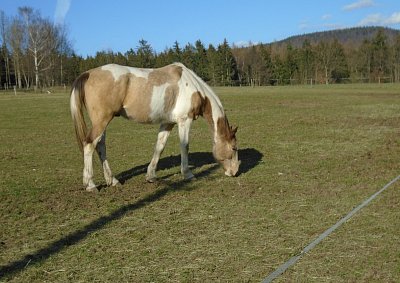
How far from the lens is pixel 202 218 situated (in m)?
6.09

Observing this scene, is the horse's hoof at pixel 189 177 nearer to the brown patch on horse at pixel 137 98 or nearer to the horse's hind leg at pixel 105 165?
the horse's hind leg at pixel 105 165

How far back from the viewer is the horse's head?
863 centimetres

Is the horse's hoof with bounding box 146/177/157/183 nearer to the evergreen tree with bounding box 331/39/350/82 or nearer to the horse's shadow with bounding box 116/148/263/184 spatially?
the horse's shadow with bounding box 116/148/263/184

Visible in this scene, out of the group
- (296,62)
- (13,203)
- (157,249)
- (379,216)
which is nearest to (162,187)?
(13,203)

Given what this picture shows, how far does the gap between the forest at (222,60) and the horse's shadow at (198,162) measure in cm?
6699

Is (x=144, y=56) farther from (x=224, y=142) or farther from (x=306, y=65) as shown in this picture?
(x=224, y=142)

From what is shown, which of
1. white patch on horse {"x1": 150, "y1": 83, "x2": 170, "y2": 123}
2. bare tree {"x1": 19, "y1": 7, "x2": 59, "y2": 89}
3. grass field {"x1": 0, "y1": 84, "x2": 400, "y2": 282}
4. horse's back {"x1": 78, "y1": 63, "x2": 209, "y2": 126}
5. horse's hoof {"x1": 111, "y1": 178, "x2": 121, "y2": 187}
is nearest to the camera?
grass field {"x1": 0, "y1": 84, "x2": 400, "y2": 282}

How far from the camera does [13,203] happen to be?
6988 mm

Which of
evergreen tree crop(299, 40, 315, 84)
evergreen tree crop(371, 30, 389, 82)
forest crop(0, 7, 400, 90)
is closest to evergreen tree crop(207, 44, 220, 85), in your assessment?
forest crop(0, 7, 400, 90)

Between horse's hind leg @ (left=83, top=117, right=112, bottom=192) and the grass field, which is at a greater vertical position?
horse's hind leg @ (left=83, top=117, right=112, bottom=192)

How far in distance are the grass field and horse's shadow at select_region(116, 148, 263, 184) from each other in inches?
1.3

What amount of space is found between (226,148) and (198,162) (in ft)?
6.49

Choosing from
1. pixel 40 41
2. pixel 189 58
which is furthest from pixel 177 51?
pixel 40 41

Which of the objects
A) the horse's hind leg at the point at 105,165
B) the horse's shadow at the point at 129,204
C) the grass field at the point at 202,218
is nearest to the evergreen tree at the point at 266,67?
the grass field at the point at 202,218
